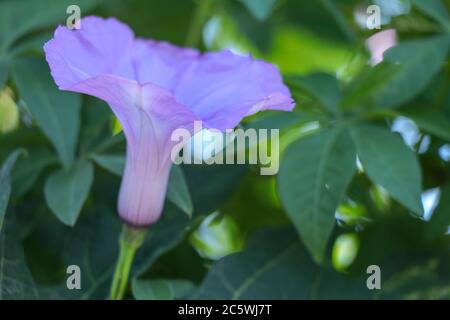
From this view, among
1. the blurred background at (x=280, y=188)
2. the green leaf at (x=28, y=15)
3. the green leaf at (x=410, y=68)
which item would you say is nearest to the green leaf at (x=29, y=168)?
the blurred background at (x=280, y=188)

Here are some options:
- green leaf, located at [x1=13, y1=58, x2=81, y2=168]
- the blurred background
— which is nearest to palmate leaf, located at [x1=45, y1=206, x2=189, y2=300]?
the blurred background

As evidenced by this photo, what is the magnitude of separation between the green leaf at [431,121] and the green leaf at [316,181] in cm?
7

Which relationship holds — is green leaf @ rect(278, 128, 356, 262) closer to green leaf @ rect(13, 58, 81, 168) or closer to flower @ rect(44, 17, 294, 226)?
flower @ rect(44, 17, 294, 226)

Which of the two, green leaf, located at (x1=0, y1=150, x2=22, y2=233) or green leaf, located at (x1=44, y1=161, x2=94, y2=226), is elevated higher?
green leaf, located at (x1=0, y1=150, x2=22, y2=233)

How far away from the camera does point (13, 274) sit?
0.90 metres

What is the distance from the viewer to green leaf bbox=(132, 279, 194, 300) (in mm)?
889

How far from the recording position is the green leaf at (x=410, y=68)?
978mm

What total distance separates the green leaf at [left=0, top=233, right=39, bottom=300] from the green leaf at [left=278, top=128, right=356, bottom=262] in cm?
25

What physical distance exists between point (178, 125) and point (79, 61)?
0.11 meters

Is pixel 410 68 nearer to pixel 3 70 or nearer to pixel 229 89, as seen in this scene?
pixel 229 89

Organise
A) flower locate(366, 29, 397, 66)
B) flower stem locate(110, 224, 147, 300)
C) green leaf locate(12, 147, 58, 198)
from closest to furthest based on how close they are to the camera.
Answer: flower stem locate(110, 224, 147, 300), green leaf locate(12, 147, 58, 198), flower locate(366, 29, 397, 66)

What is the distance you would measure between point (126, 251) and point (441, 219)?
320 millimetres

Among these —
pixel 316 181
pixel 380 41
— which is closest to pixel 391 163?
pixel 316 181
